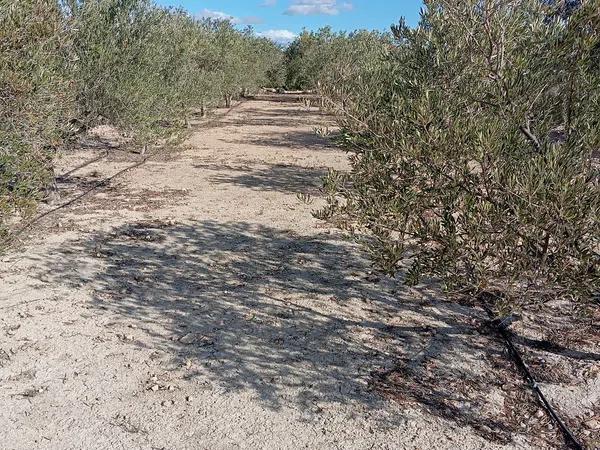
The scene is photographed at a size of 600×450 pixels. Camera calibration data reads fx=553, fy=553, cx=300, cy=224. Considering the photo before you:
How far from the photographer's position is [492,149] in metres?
3.84

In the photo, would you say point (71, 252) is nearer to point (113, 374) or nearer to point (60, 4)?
point (113, 374)

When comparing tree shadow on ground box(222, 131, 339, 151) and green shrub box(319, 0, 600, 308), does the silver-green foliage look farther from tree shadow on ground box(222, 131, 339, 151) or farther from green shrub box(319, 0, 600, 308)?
green shrub box(319, 0, 600, 308)

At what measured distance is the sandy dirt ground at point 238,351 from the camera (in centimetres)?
474

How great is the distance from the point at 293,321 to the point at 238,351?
0.98m

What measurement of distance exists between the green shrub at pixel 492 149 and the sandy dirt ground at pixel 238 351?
3.30ft

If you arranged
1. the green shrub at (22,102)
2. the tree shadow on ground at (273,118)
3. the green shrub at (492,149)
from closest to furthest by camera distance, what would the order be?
the green shrub at (492,149) < the green shrub at (22,102) < the tree shadow on ground at (273,118)

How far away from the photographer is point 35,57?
277 inches

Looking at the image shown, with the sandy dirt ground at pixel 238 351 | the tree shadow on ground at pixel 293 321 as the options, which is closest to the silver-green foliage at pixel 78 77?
the sandy dirt ground at pixel 238 351

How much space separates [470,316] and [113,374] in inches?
170

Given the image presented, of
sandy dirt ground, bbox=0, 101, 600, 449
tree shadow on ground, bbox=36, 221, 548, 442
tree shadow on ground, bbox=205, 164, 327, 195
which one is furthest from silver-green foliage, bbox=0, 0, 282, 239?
tree shadow on ground, bbox=205, 164, 327, 195

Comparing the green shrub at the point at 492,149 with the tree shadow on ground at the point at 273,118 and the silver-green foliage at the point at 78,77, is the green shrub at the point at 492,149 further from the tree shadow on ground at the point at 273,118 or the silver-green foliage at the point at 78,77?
the tree shadow on ground at the point at 273,118

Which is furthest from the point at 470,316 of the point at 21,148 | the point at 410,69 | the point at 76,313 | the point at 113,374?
the point at 21,148

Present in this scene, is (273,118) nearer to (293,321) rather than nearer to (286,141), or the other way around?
(286,141)

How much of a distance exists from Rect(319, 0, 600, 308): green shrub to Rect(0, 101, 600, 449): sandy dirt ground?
39.5 inches
